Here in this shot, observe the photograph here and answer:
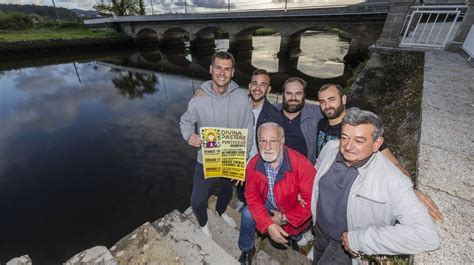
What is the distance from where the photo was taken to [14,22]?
120 feet

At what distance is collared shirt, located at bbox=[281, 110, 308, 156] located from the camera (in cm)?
302

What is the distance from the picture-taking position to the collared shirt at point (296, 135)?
3.02 metres

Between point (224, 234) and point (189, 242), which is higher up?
point (189, 242)

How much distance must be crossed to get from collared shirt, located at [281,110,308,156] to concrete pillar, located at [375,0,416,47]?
28.0 feet

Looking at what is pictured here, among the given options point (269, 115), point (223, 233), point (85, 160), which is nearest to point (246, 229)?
point (223, 233)

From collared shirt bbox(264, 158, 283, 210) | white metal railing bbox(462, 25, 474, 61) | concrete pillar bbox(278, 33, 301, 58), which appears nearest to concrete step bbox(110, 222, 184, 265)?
collared shirt bbox(264, 158, 283, 210)

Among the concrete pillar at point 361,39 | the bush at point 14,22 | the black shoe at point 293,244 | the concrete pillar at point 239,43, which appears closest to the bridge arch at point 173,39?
the concrete pillar at point 239,43

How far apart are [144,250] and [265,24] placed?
26800 mm

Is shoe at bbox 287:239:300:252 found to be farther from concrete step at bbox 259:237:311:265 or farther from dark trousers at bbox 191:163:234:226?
dark trousers at bbox 191:163:234:226

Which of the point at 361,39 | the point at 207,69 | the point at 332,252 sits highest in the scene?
the point at 361,39

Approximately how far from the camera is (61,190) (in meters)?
6.16

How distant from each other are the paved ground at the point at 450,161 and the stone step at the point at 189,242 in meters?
1.86

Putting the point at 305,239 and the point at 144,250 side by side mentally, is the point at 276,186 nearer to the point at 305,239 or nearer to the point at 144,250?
the point at 305,239

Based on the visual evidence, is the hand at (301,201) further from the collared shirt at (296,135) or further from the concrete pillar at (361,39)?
the concrete pillar at (361,39)
